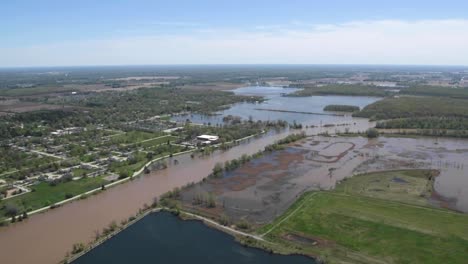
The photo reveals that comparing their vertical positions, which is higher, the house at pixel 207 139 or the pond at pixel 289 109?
the pond at pixel 289 109

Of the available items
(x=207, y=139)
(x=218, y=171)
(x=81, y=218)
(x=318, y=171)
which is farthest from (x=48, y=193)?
(x=318, y=171)

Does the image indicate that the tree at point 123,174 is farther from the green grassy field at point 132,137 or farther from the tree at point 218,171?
the green grassy field at point 132,137

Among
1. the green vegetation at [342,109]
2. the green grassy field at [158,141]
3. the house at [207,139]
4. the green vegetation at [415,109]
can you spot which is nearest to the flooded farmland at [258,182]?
the house at [207,139]

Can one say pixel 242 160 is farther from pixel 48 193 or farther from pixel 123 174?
pixel 48 193

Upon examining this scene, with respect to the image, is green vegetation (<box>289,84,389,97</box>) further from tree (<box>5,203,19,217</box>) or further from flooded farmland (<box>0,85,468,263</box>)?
tree (<box>5,203,19,217</box>)

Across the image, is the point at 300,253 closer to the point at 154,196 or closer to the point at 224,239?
the point at 224,239

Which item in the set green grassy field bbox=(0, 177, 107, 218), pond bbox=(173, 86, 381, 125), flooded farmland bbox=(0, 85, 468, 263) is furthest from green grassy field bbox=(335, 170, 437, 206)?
pond bbox=(173, 86, 381, 125)

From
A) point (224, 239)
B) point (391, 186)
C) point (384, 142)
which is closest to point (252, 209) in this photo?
point (224, 239)
